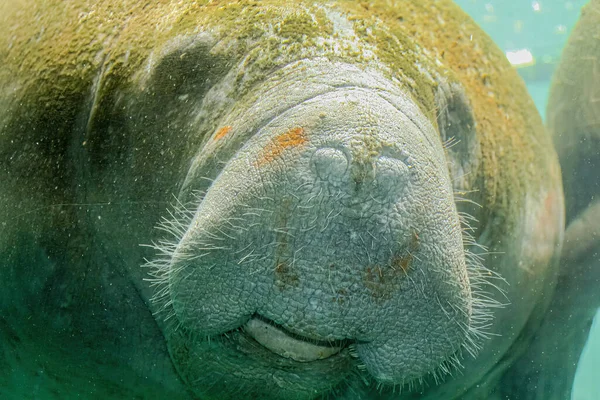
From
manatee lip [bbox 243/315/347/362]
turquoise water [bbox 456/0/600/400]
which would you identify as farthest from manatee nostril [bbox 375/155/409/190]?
turquoise water [bbox 456/0/600/400]

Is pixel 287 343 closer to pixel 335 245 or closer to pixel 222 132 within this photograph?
pixel 335 245

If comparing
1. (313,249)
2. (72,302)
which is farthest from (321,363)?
(72,302)

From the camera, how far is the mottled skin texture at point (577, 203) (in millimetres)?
4141

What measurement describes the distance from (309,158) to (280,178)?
98 mm

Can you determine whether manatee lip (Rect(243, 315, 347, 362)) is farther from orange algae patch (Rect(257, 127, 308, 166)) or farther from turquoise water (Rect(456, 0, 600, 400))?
turquoise water (Rect(456, 0, 600, 400))

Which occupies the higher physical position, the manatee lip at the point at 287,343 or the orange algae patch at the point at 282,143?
the orange algae patch at the point at 282,143

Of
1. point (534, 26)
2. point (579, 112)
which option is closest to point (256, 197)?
point (579, 112)

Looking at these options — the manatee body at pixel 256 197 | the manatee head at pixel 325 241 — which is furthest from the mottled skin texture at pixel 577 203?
the manatee head at pixel 325 241

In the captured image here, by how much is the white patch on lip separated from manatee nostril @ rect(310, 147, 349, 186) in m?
0.52

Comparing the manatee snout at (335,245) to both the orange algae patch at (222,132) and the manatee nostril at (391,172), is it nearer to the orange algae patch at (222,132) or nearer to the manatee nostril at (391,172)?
the manatee nostril at (391,172)

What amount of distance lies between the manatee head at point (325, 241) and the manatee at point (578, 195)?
2285 millimetres

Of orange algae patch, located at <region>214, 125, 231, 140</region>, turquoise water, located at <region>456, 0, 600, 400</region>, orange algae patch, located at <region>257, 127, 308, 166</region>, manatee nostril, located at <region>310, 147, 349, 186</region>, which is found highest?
orange algae patch, located at <region>214, 125, 231, 140</region>

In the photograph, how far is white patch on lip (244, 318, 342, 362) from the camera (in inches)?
80.8

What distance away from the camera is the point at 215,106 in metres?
2.37
